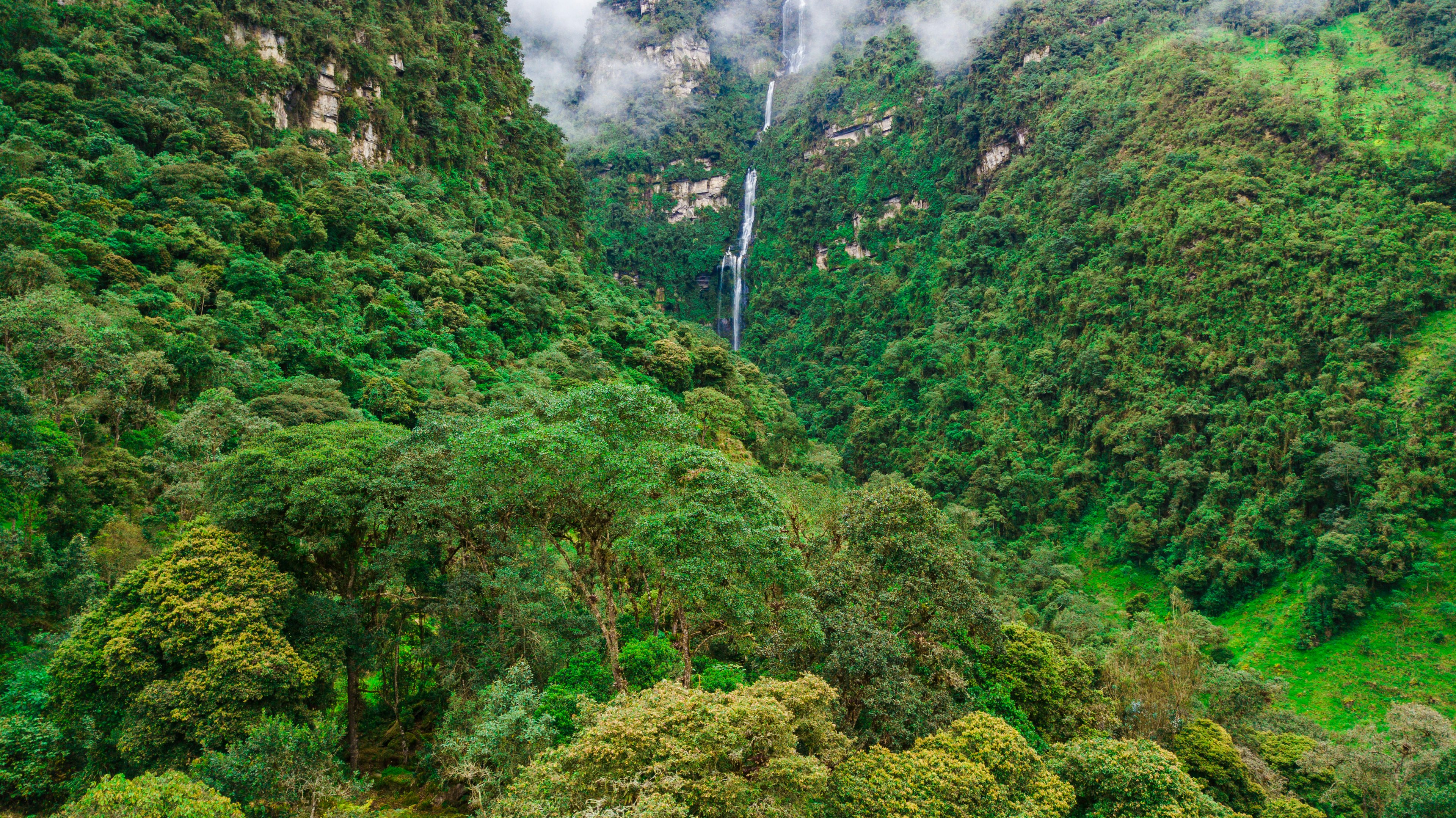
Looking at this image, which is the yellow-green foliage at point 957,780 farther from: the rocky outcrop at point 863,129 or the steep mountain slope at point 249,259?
the rocky outcrop at point 863,129

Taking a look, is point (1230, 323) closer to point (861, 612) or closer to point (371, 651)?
point (861, 612)

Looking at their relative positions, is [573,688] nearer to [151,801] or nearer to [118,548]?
[151,801]

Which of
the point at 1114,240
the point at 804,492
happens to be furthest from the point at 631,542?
the point at 1114,240

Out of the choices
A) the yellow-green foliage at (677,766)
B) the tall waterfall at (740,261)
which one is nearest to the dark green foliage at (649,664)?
the yellow-green foliage at (677,766)

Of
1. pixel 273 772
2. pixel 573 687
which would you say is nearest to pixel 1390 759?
pixel 573 687

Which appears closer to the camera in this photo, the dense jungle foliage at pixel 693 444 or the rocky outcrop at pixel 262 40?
the dense jungle foliage at pixel 693 444

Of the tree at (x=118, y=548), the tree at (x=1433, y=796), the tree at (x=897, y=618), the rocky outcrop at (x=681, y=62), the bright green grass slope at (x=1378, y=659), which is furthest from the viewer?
the rocky outcrop at (x=681, y=62)

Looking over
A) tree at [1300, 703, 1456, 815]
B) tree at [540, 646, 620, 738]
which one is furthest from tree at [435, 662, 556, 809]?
tree at [1300, 703, 1456, 815]

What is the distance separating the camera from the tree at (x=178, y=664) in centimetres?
1245

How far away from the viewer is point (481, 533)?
17.4 meters

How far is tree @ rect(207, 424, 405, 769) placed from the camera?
14742 mm

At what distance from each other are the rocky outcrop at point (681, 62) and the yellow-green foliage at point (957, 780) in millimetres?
140021

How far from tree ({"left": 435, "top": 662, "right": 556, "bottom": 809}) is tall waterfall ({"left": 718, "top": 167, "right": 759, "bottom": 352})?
288 ft

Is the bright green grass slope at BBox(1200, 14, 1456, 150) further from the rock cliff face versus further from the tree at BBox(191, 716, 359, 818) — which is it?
the rock cliff face
